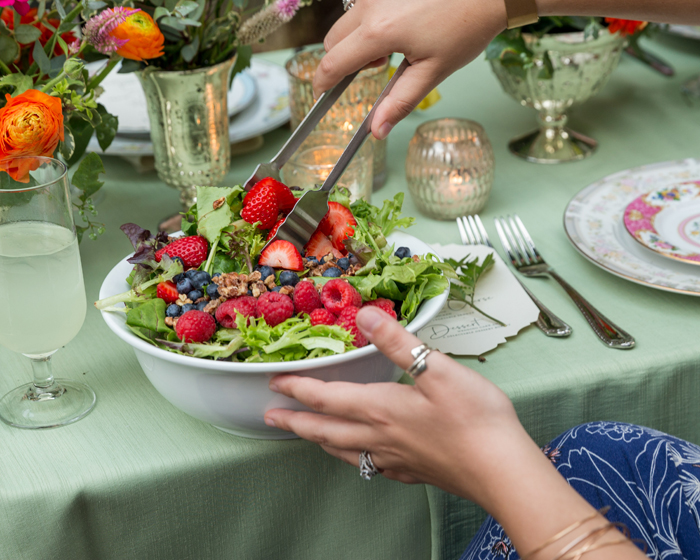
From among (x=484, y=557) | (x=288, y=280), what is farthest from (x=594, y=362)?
(x=288, y=280)

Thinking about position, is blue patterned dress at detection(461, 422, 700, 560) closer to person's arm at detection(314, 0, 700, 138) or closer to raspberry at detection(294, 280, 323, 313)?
raspberry at detection(294, 280, 323, 313)

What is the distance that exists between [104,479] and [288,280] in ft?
0.85

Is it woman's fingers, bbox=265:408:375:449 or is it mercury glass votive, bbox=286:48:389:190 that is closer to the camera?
woman's fingers, bbox=265:408:375:449

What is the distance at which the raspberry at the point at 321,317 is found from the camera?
2.23 ft

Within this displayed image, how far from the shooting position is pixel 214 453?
700mm

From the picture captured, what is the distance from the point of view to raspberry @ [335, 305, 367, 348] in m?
0.67

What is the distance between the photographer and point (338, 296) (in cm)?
71

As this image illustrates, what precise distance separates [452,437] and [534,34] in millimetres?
823

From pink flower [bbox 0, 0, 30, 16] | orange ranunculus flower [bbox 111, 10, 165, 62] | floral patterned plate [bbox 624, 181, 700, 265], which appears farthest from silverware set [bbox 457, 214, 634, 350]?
pink flower [bbox 0, 0, 30, 16]

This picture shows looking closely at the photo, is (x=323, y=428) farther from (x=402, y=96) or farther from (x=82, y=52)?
(x=82, y=52)

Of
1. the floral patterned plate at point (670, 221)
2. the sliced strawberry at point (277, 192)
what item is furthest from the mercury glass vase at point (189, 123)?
the floral patterned plate at point (670, 221)

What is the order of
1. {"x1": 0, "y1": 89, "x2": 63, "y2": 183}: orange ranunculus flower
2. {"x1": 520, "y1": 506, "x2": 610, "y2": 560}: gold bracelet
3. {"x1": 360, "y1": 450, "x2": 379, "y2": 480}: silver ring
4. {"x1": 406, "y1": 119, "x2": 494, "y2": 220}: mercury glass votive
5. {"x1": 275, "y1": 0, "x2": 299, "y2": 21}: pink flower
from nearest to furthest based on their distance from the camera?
{"x1": 520, "y1": 506, "x2": 610, "y2": 560}: gold bracelet
{"x1": 360, "y1": 450, "x2": 379, "y2": 480}: silver ring
{"x1": 0, "y1": 89, "x2": 63, "y2": 183}: orange ranunculus flower
{"x1": 275, "y1": 0, "x2": 299, "y2": 21}: pink flower
{"x1": 406, "y1": 119, "x2": 494, "y2": 220}: mercury glass votive

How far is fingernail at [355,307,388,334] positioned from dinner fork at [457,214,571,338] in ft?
1.11

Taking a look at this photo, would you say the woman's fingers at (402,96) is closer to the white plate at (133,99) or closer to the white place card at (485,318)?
the white place card at (485,318)
